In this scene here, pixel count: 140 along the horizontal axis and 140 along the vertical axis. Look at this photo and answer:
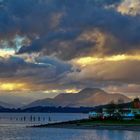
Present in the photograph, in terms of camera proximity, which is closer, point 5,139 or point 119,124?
point 5,139

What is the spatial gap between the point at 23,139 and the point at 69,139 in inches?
443

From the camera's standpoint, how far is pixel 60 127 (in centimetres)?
17212

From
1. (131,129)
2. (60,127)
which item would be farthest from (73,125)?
(131,129)

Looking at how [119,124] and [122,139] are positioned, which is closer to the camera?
[122,139]

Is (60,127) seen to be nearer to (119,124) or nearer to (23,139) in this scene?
(119,124)


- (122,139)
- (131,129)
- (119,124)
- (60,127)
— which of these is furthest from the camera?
(60,127)

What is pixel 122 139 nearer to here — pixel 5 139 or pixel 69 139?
pixel 69 139

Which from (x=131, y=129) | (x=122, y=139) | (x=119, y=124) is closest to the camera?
(x=122, y=139)

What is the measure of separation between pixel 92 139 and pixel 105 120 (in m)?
65.2

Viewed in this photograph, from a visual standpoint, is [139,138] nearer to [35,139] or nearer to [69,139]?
[69,139]

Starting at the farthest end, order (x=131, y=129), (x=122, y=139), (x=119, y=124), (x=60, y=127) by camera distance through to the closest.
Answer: (x=60, y=127), (x=119, y=124), (x=131, y=129), (x=122, y=139)

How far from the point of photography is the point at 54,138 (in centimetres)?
11588

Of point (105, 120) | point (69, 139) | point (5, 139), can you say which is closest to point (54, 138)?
point (69, 139)

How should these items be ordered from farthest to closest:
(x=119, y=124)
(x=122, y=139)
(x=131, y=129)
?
(x=119, y=124)
(x=131, y=129)
(x=122, y=139)
